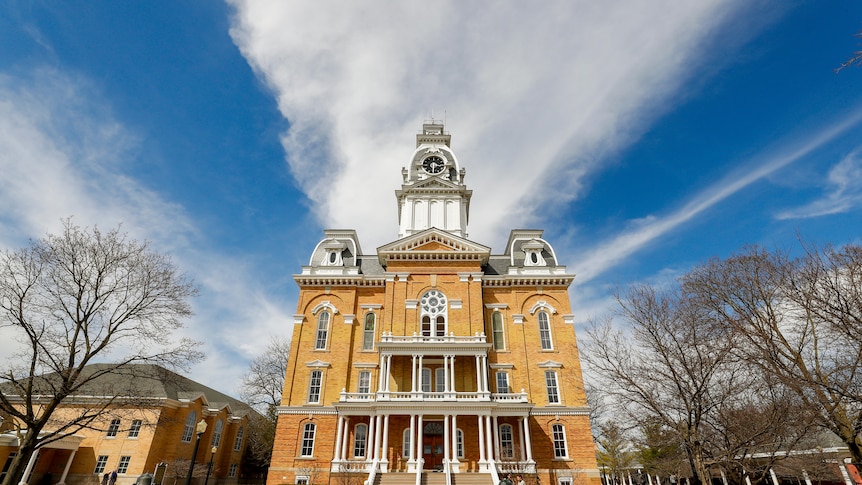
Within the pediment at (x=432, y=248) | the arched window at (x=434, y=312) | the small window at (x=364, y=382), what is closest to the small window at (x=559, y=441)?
the arched window at (x=434, y=312)

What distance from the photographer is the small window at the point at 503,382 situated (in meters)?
28.1

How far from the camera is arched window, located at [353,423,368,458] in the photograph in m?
25.7

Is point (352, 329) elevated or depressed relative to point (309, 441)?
elevated

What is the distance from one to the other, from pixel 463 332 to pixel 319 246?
45.7 ft

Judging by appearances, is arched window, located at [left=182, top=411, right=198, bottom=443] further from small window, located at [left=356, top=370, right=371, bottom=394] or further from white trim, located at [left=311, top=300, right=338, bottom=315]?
small window, located at [left=356, top=370, right=371, bottom=394]

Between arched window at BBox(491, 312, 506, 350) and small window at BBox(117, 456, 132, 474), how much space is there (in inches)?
1129

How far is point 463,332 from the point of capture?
28.8 meters

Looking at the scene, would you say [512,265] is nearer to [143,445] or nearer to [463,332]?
[463,332]

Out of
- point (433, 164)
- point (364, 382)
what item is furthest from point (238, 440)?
point (433, 164)

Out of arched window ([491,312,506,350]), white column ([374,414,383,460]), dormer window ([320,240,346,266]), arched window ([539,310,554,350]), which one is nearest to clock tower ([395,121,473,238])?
dormer window ([320,240,346,266])

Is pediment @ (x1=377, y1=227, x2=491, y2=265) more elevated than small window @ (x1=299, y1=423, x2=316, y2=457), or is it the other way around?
pediment @ (x1=377, y1=227, x2=491, y2=265)

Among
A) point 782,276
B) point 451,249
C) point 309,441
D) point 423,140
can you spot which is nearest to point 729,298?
point 782,276

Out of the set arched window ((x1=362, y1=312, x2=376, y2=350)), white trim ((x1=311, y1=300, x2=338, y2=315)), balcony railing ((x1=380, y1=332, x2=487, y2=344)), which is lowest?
balcony railing ((x1=380, y1=332, x2=487, y2=344))

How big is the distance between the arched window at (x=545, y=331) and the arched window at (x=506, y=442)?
630 cm
